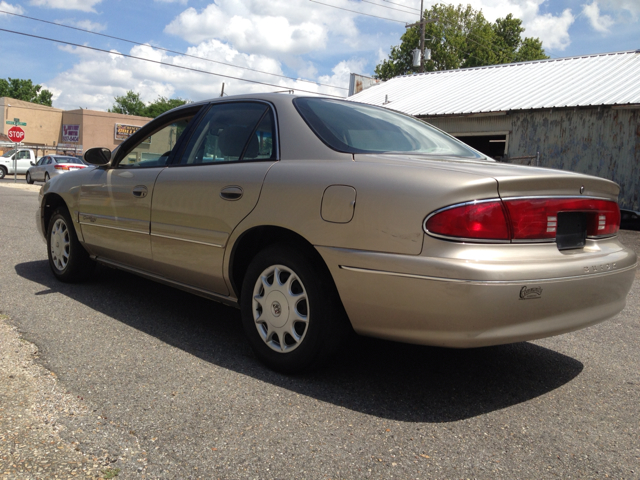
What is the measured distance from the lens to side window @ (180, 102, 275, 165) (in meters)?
3.64

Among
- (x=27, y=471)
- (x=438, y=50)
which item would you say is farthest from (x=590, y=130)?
(x=438, y=50)

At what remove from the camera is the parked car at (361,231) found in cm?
264

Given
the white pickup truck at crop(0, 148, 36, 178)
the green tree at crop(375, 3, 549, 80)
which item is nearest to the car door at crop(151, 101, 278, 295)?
the white pickup truck at crop(0, 148, 36, 178)

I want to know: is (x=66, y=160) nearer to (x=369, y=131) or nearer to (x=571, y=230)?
(x=369, y=131)

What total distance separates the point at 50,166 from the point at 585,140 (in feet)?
73.7

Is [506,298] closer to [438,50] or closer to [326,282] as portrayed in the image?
[326,282]

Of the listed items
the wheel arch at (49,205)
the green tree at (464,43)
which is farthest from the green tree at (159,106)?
the wheel arch at (49,205)

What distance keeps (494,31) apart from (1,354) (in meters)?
63.8

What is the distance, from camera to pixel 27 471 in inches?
84.8

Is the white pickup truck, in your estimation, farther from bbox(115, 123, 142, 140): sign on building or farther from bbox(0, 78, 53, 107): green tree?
bbox(0, 78, 53, 107): green tree

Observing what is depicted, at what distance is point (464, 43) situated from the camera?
5797cm

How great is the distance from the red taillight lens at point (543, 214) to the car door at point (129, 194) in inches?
99.4

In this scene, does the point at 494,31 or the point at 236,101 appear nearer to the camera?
the point at 236,101

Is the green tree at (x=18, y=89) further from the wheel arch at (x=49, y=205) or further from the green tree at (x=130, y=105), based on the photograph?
the wheel arch at (x=49, y=205)
